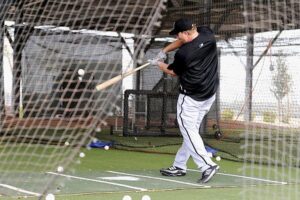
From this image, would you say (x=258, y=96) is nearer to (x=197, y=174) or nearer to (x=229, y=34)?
(x=229, y=34)

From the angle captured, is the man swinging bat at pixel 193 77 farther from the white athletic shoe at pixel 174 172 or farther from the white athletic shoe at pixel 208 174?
the white athletic shoe at pixel 174 172

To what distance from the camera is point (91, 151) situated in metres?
9.32

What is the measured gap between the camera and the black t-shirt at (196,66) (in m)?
5.95

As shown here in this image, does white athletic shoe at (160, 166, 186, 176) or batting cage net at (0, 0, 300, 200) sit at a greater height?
batting cage net at (0, 0, 300, 200)

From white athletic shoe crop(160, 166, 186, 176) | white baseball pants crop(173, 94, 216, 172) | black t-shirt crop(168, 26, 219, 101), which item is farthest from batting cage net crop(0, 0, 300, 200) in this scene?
black t-shirt crop(168, 26, 219, 101)

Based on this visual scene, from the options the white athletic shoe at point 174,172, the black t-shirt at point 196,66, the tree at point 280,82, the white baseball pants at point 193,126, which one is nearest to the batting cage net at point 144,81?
the tree at point 280,82

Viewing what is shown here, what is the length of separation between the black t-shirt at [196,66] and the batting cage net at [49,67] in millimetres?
1449

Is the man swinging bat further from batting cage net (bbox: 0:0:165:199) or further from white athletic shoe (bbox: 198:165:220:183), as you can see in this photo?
batting cage net (bbox: 0:0:165:199)

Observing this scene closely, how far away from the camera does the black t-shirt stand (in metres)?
5.95

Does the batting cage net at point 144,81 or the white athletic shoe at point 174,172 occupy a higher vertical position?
the batting cage net at point 144,81

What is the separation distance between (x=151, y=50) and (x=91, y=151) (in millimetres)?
5445

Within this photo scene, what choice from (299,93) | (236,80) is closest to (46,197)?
(299,93)

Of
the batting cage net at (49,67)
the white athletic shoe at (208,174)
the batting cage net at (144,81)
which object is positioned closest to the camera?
the white athletic shoe at (208,174)

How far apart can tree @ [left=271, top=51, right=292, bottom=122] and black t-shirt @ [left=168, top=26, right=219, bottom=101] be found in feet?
17.2
